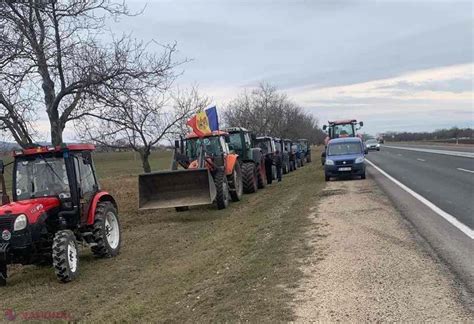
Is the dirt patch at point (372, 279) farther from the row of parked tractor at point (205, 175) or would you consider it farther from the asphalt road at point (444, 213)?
the row of parked tractor at point (205, 175)

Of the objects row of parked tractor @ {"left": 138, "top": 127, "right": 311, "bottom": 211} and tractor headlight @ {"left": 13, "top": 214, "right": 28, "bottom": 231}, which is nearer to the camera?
tractor headlight @ {"left": 13, "top": 214, "right": 28, "bottom": 231}

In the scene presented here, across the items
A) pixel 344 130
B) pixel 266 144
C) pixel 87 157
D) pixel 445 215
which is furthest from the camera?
pixel 344 130

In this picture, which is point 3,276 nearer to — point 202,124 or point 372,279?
point 372,279

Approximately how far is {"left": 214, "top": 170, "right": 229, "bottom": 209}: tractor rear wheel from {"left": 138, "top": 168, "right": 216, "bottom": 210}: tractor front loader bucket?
0.67 meters

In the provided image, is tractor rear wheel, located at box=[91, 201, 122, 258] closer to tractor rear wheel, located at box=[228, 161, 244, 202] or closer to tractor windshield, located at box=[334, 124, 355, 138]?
tractor rear wheel, located at box=[228, 161, 244, 202]

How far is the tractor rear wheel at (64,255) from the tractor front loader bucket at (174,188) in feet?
19.8

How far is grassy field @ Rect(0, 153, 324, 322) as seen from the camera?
18.7 feet

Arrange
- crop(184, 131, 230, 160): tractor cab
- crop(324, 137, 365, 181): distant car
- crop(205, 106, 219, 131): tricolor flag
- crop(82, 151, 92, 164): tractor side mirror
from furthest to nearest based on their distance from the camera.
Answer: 1. crop(324, 137, 365, 181): distant car
2. crop(205, 106, 219, 131): tricolor flag
3. crop(184, 131, 230, 160): tractor cab
4. crop(82, 151, 92, 164): tractor side mirror

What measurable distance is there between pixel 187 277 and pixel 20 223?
2.72 m

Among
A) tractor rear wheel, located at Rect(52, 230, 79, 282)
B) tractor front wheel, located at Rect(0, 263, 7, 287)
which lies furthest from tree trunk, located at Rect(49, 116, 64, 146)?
tractor rear wheel, located at Rect(52, 230, 79, 282)

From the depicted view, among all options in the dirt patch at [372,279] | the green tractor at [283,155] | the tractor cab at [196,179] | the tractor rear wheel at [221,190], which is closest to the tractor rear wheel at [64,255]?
the dirt patch at [372,279]

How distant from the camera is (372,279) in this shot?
5.98 m
